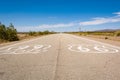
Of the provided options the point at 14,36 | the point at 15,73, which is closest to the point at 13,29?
the point at 14,36

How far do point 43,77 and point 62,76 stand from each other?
58 cm

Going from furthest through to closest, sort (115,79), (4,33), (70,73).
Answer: (4,33) → (70,73) → (115,79)

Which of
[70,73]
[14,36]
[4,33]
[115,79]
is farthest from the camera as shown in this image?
[14,36]

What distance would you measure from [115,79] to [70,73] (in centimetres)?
147

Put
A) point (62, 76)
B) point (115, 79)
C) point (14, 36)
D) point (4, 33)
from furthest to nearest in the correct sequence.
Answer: point (14, 36)
point (4, 33)
point (62, 76)
point (115, 79)

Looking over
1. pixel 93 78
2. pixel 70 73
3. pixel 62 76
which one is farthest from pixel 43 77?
pixel 93 78

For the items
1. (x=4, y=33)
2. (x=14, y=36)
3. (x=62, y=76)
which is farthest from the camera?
(x=14, y=36)

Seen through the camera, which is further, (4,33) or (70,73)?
(4,33)

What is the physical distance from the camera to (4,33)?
3362cm

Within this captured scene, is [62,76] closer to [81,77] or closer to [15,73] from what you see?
[81,77]

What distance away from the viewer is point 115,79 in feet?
16.5

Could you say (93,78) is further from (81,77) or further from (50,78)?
(50,78)

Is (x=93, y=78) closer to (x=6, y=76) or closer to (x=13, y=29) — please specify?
(x=6, y=76)

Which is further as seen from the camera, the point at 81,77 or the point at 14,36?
the point at 14,36
